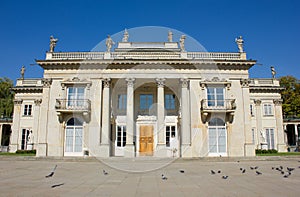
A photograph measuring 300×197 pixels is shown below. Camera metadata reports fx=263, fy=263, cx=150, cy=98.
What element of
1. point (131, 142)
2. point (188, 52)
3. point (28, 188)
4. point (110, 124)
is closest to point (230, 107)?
point (188, 52)

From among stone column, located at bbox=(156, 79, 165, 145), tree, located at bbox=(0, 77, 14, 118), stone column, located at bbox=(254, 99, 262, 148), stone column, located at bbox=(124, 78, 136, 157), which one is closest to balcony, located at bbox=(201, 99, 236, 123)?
stone column, located at bbox=(156, 79, 165, 145)

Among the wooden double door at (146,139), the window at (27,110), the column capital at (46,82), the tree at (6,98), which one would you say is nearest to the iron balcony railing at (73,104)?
the column capital at (46,82)

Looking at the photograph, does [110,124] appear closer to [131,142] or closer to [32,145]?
[131,142]

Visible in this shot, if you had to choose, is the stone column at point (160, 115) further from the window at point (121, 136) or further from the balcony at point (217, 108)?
the window at point (121, 136)

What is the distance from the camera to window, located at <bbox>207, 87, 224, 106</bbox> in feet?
79.0

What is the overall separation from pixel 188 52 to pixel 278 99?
16489 millimetres

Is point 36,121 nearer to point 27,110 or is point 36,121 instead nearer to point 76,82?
point 27,110

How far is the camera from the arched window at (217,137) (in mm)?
23656

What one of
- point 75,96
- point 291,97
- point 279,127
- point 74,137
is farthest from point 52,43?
point 291,97

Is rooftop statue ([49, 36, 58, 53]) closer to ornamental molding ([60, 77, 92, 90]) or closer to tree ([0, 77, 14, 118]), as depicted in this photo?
ornamental molding ([60, 77, 92, 90])

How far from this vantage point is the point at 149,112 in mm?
26672

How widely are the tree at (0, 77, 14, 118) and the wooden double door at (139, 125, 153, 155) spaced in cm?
3547

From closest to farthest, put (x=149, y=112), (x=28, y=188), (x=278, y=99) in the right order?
(x=28, y=188), (x=149, y=112), (x=278, y=99)

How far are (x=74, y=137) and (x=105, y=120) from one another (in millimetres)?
3237
